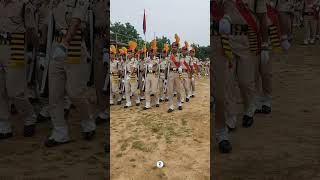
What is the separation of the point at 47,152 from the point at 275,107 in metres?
3.99

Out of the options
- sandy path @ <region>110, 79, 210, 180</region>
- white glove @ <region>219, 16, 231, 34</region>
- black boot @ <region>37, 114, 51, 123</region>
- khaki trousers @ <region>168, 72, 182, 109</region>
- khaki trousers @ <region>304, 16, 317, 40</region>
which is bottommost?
sandy path @ <region>110, 79, 210, 180</region>

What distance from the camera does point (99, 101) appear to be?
705 centimetres

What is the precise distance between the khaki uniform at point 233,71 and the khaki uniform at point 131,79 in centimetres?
818

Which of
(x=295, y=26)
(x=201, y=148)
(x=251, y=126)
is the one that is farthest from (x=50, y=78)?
(x=295, y=26)

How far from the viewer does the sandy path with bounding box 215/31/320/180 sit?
168 inches

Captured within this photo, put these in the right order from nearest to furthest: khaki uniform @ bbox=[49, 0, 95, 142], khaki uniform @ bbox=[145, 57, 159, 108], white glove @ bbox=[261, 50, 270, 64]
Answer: khaki uniform @ bbox=[49, 0, 95, 142], white glove @ bbox=[261, 50, 270, 64], khaki uniform @ bbox=[145, 57, 159, 108]

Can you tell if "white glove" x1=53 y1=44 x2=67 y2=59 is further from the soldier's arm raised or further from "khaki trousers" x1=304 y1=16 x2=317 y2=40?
"khaki trousers" x1=304 y1=16 x2=317 y2=40

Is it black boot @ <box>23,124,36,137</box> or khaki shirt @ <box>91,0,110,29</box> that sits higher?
khaki shirt @ <box>91,0,110,29</box>

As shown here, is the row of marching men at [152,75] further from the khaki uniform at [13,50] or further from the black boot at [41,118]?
the khaki uniform at [13,50]

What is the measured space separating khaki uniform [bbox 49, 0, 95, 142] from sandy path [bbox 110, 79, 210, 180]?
2.97 feet

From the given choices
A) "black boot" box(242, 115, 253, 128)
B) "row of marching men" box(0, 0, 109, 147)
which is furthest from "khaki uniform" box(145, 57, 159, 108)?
"black boot" box(242, 115, 253, 128)

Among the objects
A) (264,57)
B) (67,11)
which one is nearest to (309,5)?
(264,57)

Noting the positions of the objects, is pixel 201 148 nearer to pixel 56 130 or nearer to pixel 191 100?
pixel 56 130

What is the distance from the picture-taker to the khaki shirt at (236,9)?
5332 mm
